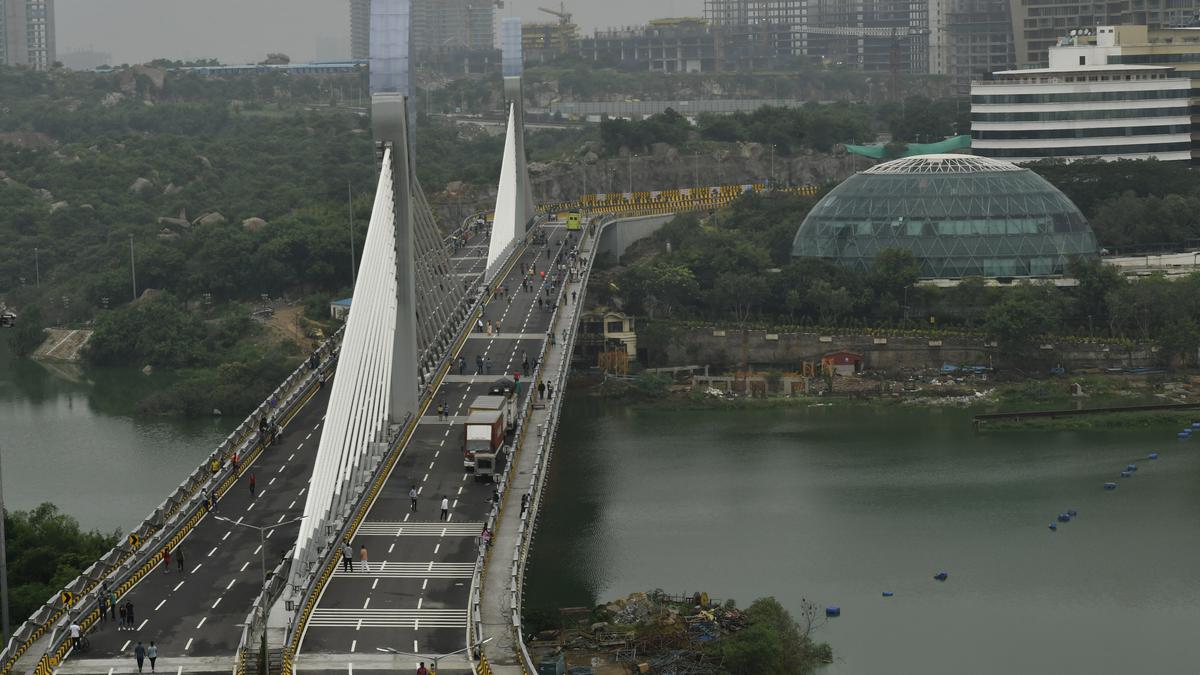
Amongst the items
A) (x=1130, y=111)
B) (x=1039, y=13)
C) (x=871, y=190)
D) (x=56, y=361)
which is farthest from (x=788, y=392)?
(x=1039, y=13)

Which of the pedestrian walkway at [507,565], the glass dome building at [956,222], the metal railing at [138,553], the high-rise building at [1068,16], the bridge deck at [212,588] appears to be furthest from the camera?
the high-rise building at [1068,16]

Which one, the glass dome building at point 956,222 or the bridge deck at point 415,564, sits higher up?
the glass dome building at point 956,222

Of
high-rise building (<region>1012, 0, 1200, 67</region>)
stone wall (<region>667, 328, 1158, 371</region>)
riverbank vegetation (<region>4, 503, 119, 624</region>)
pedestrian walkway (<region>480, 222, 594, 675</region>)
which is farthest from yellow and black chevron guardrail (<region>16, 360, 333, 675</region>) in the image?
high-rise building (<region>1012, 0, 1200, 67</region>)

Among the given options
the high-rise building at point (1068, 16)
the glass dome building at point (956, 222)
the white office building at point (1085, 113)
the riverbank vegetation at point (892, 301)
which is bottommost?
the riverbank vegetation at point (892, 301)

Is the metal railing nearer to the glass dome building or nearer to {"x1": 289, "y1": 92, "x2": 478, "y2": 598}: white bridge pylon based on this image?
{"x1": 289, "y1": 92, "x2": 478, "y2": 598}: white bridge pylon

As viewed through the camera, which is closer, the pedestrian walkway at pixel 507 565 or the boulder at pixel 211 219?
the pedestrian walkway at pixel 507 565

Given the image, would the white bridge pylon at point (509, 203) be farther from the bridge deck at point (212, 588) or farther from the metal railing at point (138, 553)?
the bridge deck at point (212, 588)

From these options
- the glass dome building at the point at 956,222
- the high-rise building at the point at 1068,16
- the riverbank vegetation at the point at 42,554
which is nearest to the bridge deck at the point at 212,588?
the riverbank vegetation at the point at 42,554

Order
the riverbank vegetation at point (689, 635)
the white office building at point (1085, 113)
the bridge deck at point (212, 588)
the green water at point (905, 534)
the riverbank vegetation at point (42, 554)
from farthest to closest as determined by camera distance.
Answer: the white office building at point (1085, 113), the green water at point (905, 534), the riverbank vegetation at point (42, 554), the riverbank vegetation at point (689, 635), the bridge deck at point (212, 588)
